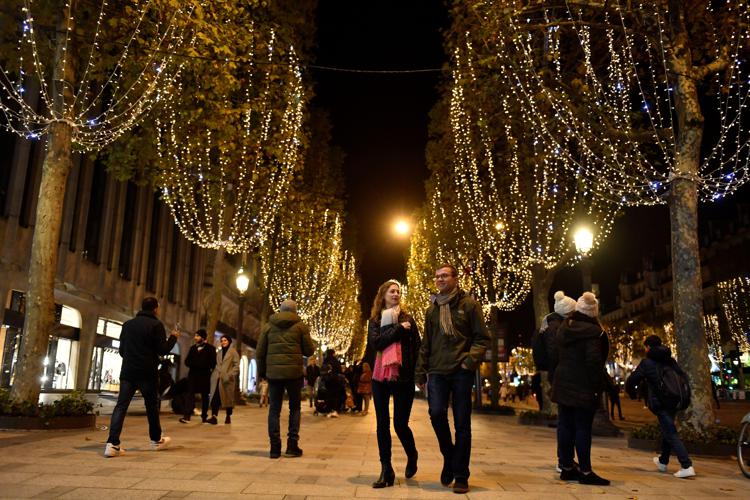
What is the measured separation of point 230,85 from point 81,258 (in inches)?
438

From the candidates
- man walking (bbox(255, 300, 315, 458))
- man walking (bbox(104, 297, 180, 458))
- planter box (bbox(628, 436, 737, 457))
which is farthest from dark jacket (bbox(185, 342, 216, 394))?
planter box (bbox(628, 436, 737, 457))

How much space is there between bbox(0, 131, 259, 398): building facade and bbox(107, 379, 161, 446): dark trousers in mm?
11344

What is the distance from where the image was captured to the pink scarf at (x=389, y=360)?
19.7 ft

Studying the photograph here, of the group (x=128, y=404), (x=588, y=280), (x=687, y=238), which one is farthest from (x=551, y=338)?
(x=588, y=280)

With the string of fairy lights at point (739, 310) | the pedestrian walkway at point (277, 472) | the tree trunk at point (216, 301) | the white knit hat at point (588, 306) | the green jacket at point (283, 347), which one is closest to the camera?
the pedestrian walkway at point (277, 472)

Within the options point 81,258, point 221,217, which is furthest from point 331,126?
point 81,258

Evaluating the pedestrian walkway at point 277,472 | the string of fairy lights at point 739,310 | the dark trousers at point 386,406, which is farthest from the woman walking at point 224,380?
the string of fairy lights at point 739,310

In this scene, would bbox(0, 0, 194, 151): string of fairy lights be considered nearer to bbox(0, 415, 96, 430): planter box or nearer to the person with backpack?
bbox(0, 415, 96, 430): planter box

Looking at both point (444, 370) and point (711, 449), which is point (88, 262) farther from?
point (711, 449)

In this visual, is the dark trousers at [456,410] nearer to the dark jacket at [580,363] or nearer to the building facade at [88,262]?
the dark jacket at [580,363]

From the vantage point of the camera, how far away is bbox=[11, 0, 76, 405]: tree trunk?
11.3m

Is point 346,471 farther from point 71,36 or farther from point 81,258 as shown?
point 81,258

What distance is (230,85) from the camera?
1364 cm

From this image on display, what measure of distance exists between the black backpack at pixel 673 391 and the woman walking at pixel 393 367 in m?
3.41
